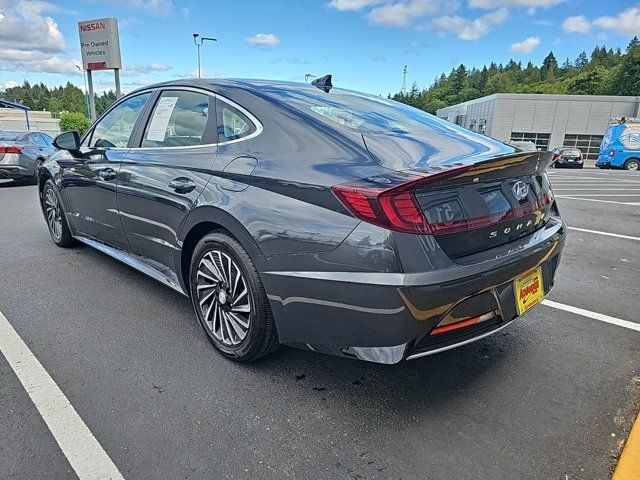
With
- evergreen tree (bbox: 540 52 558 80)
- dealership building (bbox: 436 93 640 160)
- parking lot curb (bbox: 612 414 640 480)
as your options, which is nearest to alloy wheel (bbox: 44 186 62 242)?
parking lot curb (bbox: 612 414 640 480)

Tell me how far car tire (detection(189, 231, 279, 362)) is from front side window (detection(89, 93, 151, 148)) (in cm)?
141

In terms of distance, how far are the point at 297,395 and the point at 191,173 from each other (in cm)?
139

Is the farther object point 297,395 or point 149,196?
point 149,196

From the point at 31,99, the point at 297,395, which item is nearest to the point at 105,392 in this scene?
the point at 297,395

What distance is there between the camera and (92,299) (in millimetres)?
3561

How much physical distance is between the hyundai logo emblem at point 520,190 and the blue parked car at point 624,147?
2808cm

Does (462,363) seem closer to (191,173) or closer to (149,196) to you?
(191,173)

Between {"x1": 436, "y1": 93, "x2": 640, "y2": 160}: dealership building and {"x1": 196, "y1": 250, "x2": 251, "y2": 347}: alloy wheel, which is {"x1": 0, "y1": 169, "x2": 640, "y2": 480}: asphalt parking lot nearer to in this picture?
{"x1": 196, "y1": 250, "x2": 251, "y2": 347}: alloy wheel

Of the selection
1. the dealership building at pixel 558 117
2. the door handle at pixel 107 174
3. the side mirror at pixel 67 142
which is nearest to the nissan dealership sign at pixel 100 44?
the side mirror at pixel 67 142

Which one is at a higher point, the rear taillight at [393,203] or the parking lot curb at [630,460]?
the rear taillight at [393,203]

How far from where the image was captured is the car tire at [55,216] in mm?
4715

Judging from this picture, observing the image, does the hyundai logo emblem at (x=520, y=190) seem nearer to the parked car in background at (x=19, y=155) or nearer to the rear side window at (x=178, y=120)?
the rear side window at (x=178, y=120)

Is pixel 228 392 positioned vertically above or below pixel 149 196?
below

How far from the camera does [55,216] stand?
4914 millimetres
